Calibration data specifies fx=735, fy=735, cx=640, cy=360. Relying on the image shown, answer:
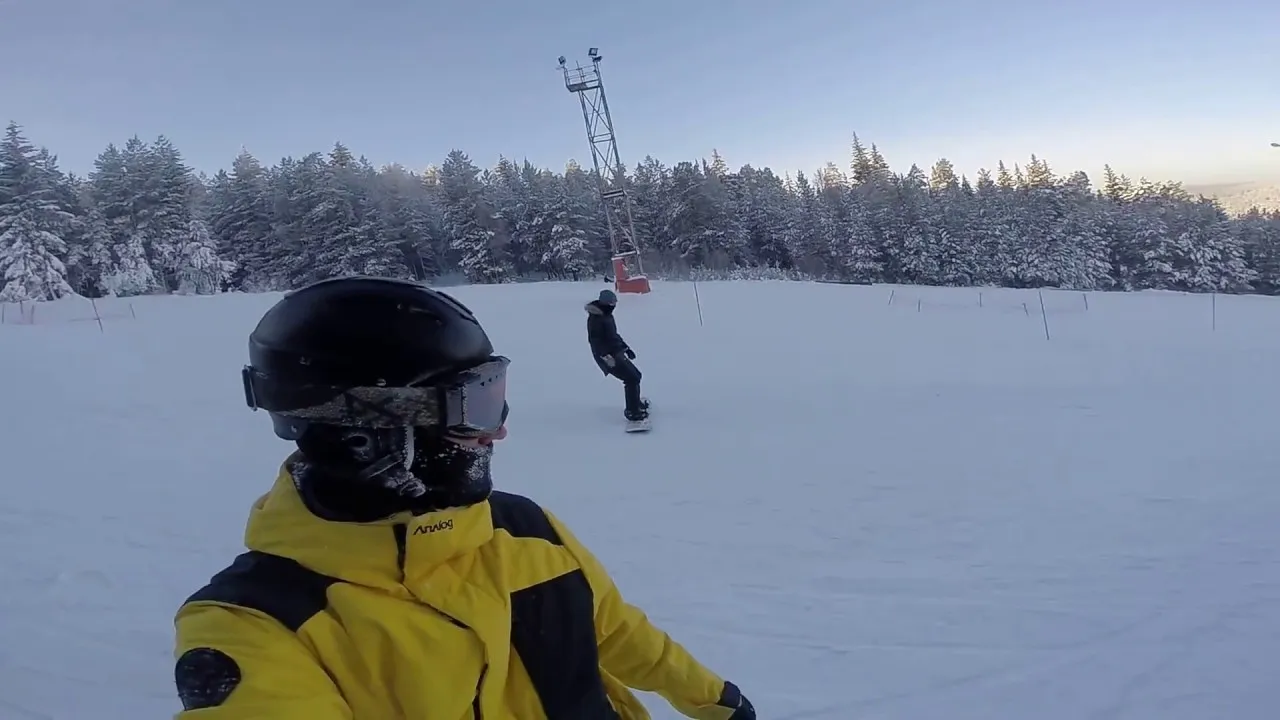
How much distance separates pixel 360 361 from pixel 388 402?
9 cm

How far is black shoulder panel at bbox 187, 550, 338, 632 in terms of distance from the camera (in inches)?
51.1

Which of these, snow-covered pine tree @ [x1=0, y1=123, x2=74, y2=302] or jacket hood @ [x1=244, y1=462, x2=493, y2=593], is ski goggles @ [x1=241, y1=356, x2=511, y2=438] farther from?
snow-covered pine tree @ [x1=0, y1=123, x2=74, y2=302]

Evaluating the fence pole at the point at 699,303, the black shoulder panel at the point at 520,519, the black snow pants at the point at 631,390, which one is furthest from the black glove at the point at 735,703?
the fence pole at the point at 699,303

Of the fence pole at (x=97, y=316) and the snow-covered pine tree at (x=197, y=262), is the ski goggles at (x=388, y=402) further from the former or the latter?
the snow-covered pine tree at (x=197, y=262)

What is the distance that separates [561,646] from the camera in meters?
1.62

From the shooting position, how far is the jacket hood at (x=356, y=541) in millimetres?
1378

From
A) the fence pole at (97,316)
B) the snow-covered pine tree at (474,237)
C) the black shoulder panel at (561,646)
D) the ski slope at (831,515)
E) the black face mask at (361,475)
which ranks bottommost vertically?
the ski slope at (831,515)

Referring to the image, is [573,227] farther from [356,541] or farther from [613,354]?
[356,541]

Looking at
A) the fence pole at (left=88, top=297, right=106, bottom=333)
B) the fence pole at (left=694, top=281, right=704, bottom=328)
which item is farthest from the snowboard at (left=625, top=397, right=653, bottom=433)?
the fence pole at (left=88, top=297, right=106, bottom=333)

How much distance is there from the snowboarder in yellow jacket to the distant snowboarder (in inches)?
317

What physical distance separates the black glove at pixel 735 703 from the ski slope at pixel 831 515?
1.73 metres

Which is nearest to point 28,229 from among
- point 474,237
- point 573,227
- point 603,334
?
point 474,237

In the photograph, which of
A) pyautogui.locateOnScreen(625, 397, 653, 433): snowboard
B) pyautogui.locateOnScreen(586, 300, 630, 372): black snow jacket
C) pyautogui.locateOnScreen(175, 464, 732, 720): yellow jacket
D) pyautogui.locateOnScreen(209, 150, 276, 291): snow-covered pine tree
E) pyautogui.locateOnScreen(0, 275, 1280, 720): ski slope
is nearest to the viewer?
pyautogui.locateOnScreen(175, 464, 732, 720): yellow jacket

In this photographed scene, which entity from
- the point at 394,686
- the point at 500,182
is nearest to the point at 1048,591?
the point at 394,686
